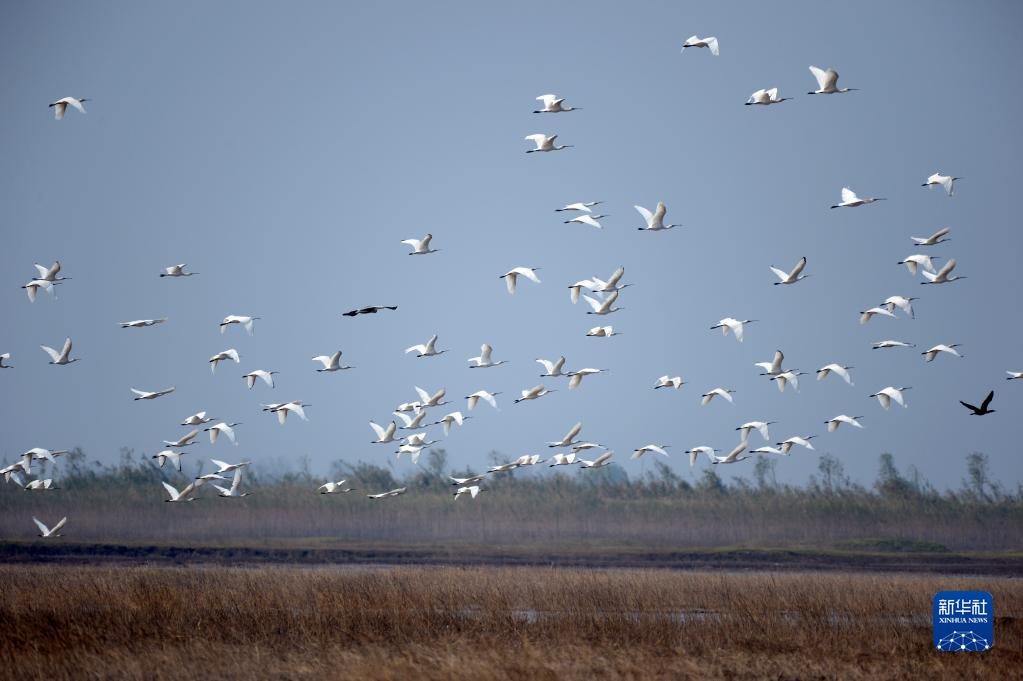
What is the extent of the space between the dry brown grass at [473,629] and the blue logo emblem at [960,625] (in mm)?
206

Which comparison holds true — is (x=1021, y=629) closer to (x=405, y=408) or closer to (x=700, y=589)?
(x=700, y=589)

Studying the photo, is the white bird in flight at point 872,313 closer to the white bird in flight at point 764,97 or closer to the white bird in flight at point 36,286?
the white bird in flight at point 764,97

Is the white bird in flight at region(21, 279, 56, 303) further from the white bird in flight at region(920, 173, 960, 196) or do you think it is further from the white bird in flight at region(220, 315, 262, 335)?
the white bird in flight at region(920, 173, 960, 196)

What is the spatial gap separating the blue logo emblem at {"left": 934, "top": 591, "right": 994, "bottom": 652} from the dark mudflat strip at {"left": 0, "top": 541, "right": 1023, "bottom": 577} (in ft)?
54.7

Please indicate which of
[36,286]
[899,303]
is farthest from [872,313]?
[36,286]

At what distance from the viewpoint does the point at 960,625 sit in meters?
20.8

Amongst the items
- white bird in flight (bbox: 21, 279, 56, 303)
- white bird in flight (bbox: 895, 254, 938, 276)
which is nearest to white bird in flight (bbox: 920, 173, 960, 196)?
white bird in flight (bbox: 895, 254, 938, 276)

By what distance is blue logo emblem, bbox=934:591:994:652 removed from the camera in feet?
68.0

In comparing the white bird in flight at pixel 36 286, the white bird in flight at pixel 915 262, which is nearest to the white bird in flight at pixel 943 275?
the white bird in flight at pixel 915 262

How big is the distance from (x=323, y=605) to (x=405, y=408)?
34.4 feet

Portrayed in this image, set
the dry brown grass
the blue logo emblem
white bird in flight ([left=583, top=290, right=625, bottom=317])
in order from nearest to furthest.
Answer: the dry brown grass
the blue logo emblem
white bird in flight ([left=583, top=290, right=625, bottom=317])

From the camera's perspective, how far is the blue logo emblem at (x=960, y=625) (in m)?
20.7

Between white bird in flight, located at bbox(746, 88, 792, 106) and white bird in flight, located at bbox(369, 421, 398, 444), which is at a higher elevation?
white bird in flight, located at bbox(746, 88, 792, 106)

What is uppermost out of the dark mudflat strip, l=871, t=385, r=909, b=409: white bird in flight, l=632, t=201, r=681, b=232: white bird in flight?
l=632, t=201, r=681, b=232: white bird in flight
